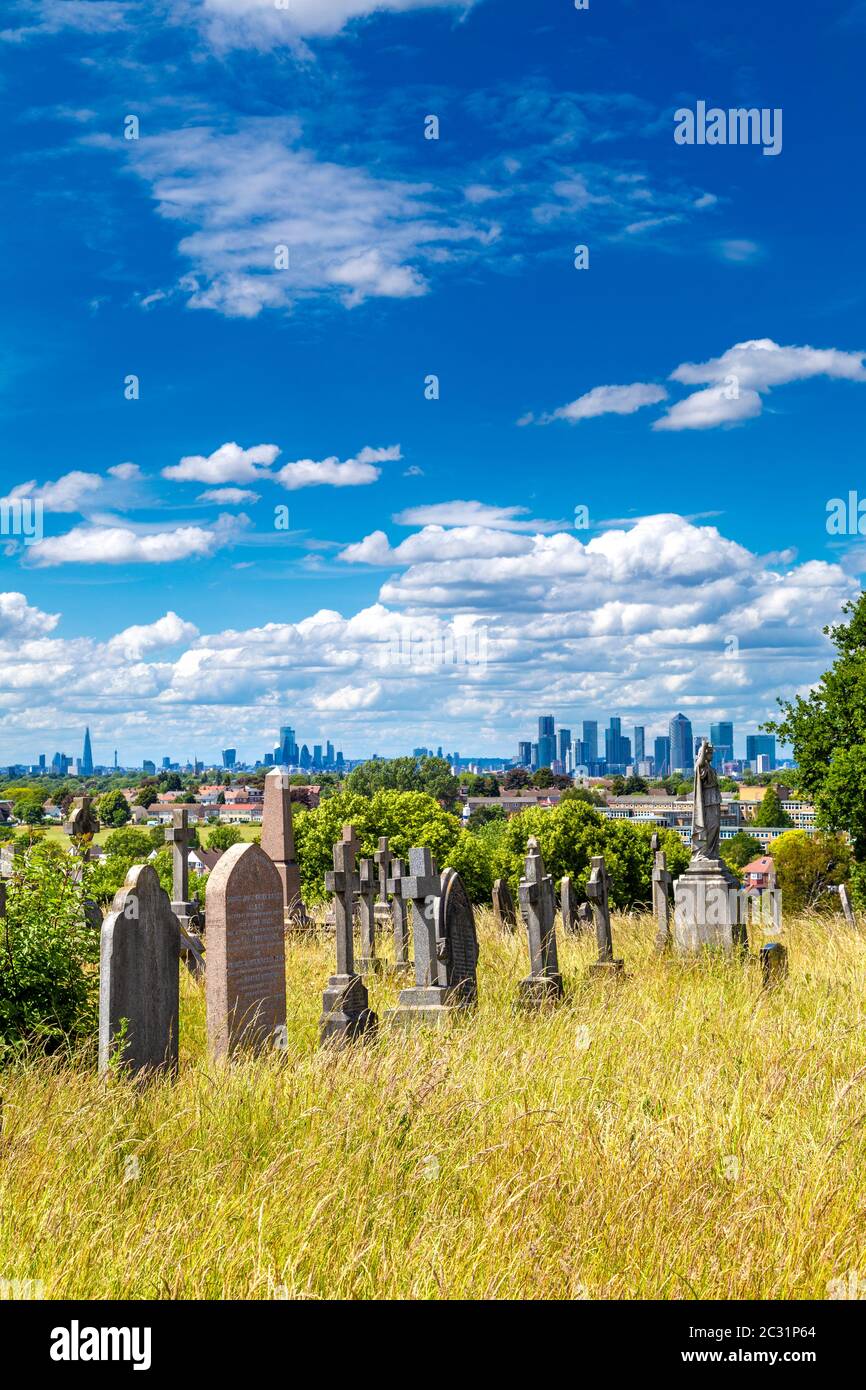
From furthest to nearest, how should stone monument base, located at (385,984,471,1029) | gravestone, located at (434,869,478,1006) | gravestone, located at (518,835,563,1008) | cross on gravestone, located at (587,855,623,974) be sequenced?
cross on gravestone, located at (587,855,623,974), gravestone, located at (518,835,563,1008), gravestone, located at (434,869,478,1006), stone monument base, located at (385,984,471,1029)

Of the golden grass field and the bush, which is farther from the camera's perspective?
the bush

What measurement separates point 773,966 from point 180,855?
9.62 metres

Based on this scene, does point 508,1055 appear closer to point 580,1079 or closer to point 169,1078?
point 580,1079

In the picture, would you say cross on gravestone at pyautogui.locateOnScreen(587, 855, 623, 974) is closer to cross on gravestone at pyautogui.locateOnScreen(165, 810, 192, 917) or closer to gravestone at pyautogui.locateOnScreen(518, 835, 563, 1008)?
gravestone at pyautogui.locateOnScreen(518, 835, 563, 1008)

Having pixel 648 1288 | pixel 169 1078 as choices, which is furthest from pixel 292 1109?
pixel 648 1288

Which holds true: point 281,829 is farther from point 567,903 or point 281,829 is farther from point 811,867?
point 811,867

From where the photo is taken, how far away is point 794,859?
154ft

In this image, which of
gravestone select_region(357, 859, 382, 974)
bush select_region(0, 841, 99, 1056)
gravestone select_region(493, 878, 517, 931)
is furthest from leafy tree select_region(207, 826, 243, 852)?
bush select_region(0, 841, 99, 1056)

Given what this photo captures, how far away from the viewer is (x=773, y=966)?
12.0 m

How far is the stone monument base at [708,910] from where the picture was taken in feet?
46.1

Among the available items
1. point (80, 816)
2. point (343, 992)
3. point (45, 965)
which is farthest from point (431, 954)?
point (80, 816)

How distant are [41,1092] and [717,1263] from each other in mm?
3884

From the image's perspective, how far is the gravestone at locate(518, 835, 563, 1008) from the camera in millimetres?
11106

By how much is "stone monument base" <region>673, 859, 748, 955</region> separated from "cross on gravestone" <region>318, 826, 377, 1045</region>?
4872 millimetres
